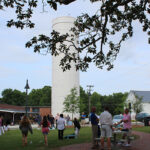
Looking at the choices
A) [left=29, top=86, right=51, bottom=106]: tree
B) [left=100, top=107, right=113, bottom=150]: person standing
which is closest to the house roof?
[left=29, top=86, right=51, bottom=106]: tree

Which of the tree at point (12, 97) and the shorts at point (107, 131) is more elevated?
the tree at point (12, 97)

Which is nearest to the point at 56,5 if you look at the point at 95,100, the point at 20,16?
the point at 20,16

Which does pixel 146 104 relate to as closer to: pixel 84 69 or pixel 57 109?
pixel 57 109

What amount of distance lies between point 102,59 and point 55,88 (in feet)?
176

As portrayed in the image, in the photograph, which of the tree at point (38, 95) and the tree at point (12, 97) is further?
the tree at point (38, 95)

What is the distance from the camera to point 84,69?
1151cm

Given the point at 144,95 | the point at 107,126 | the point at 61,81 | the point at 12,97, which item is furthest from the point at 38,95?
the point at 107,126

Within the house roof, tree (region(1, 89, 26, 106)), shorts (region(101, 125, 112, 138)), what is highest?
tree (region(1, 89, 26, 106))

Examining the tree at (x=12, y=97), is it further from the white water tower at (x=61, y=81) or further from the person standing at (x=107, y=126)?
the person standing at (x=107, y=126)

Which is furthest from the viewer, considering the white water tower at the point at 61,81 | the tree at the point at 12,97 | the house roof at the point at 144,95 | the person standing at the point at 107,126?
the tree at the point at 12,97

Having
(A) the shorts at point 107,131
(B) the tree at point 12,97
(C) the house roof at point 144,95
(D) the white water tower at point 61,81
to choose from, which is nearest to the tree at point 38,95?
(B) the tree at point 12,97

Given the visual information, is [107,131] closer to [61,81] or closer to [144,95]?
[61,81]

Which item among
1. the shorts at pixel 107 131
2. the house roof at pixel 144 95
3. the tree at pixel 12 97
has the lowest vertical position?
the shorts at pixel 107 131

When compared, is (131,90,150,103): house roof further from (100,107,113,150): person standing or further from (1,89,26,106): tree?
(100,107,113,150): person standing
